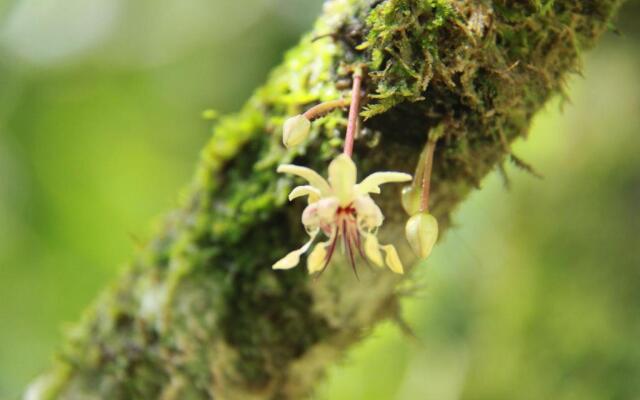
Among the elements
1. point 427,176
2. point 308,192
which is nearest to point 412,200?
point 427,176

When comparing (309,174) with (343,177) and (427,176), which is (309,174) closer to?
(343,177)

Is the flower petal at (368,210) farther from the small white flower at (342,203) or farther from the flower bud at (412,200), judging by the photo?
the flower bud at (412,200)

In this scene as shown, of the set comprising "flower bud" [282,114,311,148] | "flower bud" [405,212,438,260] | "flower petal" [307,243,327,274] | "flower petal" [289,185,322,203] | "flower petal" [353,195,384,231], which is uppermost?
"flower bud" [282,114,311,148]

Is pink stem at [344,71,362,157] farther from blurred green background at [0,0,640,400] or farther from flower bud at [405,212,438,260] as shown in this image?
blurred green background at [0,0,640,400]

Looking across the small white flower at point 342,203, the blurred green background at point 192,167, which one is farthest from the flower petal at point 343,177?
the blurred green background at point 192,167

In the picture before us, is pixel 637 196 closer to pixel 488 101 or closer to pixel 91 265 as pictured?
pixel 488 101

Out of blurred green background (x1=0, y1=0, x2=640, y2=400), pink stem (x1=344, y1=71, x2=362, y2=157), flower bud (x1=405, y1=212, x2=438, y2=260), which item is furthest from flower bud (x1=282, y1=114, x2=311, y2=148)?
blurred green background (x1=0, y1=0, x2=640, y2=400)

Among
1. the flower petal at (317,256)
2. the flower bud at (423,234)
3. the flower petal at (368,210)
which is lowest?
the flower bud at (423,234)
